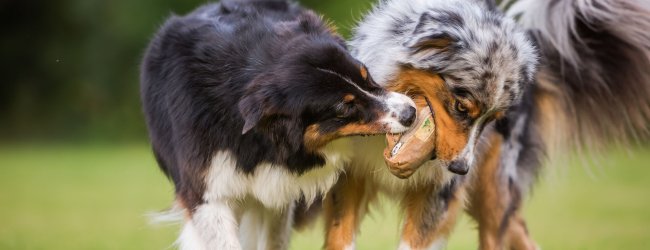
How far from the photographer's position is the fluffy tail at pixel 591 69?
681cm

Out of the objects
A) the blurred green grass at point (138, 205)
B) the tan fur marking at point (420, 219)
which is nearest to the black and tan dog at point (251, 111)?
the tan fur marking at point (420, 219)

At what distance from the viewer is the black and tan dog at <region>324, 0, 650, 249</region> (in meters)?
5.03

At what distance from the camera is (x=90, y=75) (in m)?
19.7

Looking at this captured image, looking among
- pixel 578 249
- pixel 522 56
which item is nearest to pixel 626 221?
pixel 578 249

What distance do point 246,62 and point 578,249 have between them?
14.3 ft

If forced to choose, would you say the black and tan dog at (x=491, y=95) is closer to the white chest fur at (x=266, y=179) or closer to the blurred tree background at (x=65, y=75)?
the white chest fur at (x=266, y=179)

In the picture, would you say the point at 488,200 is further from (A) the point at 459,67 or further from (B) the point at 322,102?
(B) the point at 322,102

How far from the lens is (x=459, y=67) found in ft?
16.4

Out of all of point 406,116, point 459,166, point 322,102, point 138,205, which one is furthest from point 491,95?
point 138,205

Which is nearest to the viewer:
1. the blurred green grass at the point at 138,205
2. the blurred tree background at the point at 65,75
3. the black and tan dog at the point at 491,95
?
the black and tan dog at the point at 491,95

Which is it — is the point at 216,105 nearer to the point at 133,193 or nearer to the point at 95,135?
the point at 133,193

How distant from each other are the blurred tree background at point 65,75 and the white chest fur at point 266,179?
1429 cm

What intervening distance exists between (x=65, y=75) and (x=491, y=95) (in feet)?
53.3

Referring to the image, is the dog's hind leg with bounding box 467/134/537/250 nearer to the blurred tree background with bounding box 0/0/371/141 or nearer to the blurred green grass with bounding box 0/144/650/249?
the blurred green grass with bounding box 0/144/650/249
